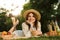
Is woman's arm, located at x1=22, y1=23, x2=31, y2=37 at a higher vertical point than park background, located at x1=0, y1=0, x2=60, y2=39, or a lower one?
lower

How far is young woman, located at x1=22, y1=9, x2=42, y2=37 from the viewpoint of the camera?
6.13 ft

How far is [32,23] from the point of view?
1.88 metres

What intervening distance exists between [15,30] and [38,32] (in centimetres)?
21

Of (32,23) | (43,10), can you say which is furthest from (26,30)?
(43,10)

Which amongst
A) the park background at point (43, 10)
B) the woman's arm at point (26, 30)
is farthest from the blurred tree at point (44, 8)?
the woman's arm at point (26, 30)

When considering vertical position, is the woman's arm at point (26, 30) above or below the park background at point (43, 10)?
below

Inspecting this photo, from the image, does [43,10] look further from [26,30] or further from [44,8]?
[26,30]

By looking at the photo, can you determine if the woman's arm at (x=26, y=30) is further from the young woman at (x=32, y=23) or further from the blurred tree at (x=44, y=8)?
the blurred tree at (x=44, y=8)

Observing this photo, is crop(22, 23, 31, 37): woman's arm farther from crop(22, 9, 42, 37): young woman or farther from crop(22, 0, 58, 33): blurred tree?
crop(22, 0, 58, 33): blurred tree

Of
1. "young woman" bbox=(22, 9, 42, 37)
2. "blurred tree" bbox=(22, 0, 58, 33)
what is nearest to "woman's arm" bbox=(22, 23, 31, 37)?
"young woman" bbox=(22, 9, 42, 37)

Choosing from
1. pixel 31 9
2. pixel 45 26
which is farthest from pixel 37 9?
pixel 45 26

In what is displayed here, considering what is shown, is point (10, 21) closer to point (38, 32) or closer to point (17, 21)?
point (17, 21)

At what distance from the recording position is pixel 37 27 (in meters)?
1.88

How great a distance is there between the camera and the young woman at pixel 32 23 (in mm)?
1867
